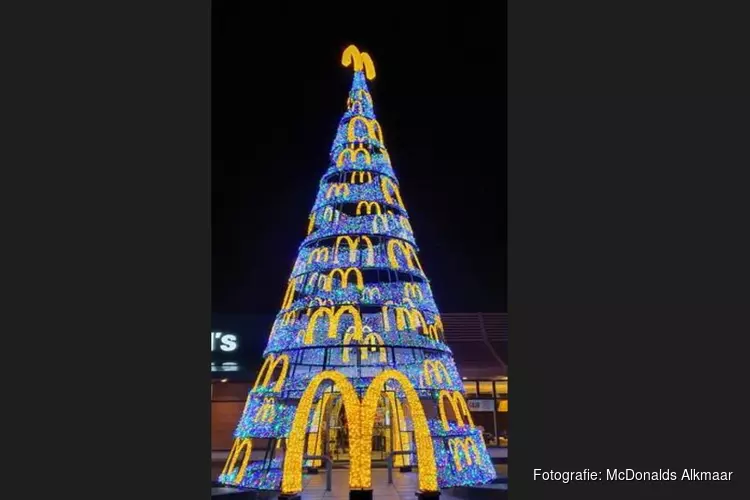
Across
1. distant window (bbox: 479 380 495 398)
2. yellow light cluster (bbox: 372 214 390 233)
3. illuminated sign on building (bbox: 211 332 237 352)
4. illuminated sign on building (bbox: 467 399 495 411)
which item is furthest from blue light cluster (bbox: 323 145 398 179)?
illuminated sign on building (bbox: 467 399 495 411)

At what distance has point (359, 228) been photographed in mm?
14445

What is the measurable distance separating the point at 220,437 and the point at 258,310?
19.9ft

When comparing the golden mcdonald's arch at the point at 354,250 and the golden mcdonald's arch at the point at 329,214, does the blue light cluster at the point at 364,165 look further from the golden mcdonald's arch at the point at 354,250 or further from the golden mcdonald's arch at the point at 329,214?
the golden mcdonald's arch at the point at 354,250

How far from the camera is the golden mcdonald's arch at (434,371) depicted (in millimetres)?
13648

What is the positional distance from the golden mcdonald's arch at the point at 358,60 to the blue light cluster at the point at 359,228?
172 inches

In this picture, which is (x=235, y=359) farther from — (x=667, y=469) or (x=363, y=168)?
(x=667, y=469)

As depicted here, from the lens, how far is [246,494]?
1400cm

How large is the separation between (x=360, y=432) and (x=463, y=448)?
279 centimetres

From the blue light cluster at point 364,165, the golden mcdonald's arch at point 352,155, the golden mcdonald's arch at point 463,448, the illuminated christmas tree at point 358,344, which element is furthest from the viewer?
the golden mcdonald's arch at point 352,155

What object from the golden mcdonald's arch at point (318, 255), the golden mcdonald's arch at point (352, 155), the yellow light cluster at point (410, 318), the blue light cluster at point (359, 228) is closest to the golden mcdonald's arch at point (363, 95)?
the golden mcdonald's arch at point (352, 155)

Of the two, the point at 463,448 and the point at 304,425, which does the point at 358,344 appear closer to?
the point at 304,425

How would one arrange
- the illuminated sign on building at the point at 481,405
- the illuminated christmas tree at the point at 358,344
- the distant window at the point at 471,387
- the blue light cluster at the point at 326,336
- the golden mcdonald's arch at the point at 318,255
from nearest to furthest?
the illuminated christmas tree at the point at 358,344
the blue light cluster at the point at 326,336
the golden mcdonald's arch at the point at 318,255
the distant window at the point at 471,387
the illuminated sign on building at the point at 481,405

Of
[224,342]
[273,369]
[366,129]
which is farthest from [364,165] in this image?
[224,342]

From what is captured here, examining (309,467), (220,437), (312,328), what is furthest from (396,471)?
(220,437)
